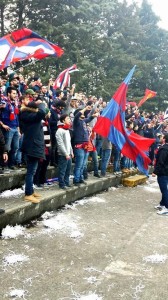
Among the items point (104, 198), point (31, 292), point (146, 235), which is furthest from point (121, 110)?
point (31, 292)

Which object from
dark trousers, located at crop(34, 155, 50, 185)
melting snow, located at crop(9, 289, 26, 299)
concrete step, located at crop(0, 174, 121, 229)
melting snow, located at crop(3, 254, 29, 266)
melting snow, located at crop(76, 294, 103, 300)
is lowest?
melting snow, located at crop(76, 294, 103, 300)

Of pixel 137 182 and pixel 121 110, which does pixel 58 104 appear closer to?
pixel 121 110

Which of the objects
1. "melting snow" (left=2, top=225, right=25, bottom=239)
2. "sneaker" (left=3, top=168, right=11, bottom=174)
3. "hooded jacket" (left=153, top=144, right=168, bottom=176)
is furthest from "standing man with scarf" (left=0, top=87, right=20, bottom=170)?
"hooded jacket" (left=153, top=144, right=168, bottom=176)

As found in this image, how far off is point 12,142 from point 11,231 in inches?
106

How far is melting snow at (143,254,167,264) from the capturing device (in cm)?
498

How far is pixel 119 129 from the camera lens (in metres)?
8.65

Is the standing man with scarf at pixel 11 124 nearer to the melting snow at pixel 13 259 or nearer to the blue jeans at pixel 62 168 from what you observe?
the blue jeans at pixel 62 168

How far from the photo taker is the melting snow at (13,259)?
14.8 feet

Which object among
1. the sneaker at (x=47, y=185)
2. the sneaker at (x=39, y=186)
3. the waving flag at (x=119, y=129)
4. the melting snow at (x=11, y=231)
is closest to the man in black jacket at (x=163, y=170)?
the waving flag at (x=119, y=129)

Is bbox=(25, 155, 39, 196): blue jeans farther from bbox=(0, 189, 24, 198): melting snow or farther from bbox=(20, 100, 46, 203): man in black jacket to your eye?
bbox=(0, 189, 24, 198): melting snow

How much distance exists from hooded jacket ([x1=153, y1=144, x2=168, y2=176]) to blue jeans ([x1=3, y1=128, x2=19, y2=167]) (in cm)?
334

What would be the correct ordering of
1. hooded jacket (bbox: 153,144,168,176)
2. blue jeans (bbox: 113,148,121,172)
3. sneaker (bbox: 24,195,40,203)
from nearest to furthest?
1. sneaker (bbox: 24,195,40,203)
2. hooded jacket (bbox: 153,144,168,176)
3. blue jeans (bbox: 113,148,121,172)

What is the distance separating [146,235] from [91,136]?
13.3 feet

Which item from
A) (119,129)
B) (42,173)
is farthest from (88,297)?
(119,129)
